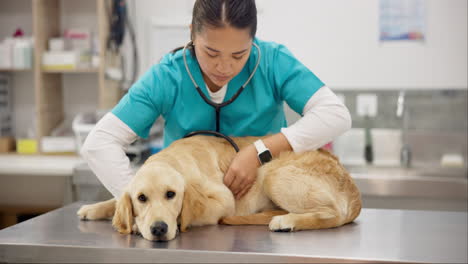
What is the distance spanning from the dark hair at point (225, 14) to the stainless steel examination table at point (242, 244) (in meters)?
0.53

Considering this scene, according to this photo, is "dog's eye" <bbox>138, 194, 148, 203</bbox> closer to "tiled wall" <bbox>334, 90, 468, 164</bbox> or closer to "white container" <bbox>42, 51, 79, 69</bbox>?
"tiled wall" <bbox>334, 90, 468, 164</bbox>

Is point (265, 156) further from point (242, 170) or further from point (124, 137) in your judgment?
point (124, 137)

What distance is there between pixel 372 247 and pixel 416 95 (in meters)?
2.25

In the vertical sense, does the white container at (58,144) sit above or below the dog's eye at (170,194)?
below

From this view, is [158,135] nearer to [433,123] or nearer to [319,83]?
[433,123]

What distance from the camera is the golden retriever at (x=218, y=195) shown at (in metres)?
1.18

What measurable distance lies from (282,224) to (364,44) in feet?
6.49

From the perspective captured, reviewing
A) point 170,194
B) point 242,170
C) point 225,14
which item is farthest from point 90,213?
point 225,14

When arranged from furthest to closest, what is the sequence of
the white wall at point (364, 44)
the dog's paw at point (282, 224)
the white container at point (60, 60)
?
1. the white container at point (60, 60)
2. the white wall at point (364, 44)
3. the dog's paw at point (282, 224)

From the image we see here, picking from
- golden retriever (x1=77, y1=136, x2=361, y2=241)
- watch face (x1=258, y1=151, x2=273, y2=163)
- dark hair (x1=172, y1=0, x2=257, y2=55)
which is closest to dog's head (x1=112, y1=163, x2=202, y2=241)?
golden retriever (x1=77, y1=136, x2=361, y2=241)

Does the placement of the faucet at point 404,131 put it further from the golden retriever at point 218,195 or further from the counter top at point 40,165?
the counter top at point 40,165

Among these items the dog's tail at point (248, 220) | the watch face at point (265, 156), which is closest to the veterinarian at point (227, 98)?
the watch face at point (265, 156)

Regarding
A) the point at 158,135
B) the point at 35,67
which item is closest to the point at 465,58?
the point at 158,135

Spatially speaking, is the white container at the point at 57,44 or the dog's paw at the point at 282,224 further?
the white container at the point at 57,44
